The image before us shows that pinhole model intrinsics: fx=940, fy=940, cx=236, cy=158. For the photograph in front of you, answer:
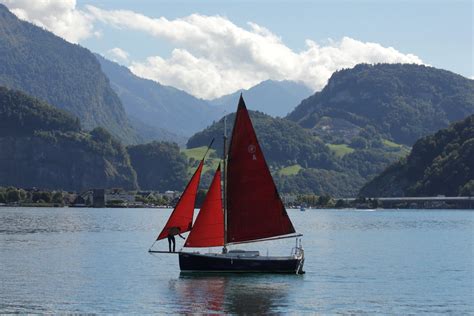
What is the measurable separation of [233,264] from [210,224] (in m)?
3.67

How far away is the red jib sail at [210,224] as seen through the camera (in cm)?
7456

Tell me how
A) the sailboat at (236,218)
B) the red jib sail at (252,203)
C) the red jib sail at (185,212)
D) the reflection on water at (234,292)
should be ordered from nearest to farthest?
the reflection on water at (234,292) → the red jib sail at (252,203) → the sailboat at (236,218) → the red jib sail at (185,212)

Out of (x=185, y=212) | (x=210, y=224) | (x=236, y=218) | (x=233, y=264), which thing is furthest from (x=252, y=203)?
(x=185, y=212)

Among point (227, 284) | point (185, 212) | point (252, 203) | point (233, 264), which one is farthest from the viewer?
point (185, 212)

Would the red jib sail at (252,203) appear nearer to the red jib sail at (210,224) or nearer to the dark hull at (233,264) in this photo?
the red jib sail at (210,224)

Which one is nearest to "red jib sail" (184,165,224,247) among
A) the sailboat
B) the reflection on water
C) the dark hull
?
the sailboat

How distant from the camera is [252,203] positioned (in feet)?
245

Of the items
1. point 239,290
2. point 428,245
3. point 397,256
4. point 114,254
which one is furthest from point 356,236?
point 239,290

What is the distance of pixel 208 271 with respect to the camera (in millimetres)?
75125

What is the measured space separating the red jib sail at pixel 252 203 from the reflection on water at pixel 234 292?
359 centimetres

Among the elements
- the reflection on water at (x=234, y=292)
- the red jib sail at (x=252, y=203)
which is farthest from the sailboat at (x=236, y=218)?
the reflection on water at (x=234, y=292)

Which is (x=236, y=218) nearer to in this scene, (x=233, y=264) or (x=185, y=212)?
(x=233, y=264)

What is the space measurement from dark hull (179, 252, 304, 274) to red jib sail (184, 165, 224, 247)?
44.4 inches

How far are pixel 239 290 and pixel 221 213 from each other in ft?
30.7
